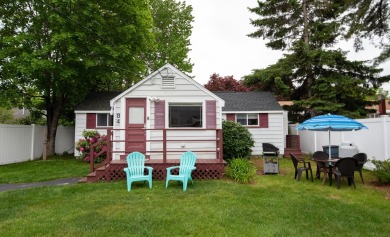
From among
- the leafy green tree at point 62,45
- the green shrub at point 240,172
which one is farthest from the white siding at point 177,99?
the leafy green tree at point 62,45

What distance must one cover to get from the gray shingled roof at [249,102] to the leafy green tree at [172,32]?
624cm

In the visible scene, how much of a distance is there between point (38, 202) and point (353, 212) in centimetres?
679

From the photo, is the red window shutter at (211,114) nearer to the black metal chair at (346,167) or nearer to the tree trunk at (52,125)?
the black metal chair at (346,167)

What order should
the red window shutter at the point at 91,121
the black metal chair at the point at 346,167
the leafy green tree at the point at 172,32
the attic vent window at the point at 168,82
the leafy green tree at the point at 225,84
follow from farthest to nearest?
the leafy green tree at the point at 225,84 → the leafy green tree at the point at 172,32 → the red window shutter at the point at 91,121 → the attic vent window at the point at 168,82 → the black metal chair at the point at 346,167

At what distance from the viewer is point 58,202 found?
Result: 5.61 metres

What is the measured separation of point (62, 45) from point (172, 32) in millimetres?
12474

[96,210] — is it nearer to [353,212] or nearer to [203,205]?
[203,205]

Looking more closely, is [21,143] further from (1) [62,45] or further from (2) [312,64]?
(2) [312,64]

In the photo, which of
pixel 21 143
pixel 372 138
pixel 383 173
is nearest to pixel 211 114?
pixel 383 173

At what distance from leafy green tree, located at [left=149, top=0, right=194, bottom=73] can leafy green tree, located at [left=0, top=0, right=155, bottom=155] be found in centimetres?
579

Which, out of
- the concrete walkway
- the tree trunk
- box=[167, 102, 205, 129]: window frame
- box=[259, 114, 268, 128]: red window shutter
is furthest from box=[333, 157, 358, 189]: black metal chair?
the tree trunk

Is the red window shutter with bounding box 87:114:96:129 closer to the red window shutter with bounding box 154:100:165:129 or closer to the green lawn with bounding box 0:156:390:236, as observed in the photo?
the red window shutter with bounding box 154:100:165:129

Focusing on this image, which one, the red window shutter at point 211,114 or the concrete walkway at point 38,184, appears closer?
the concrete walkway at point 38,184

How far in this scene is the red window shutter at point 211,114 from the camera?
30.0 ft
